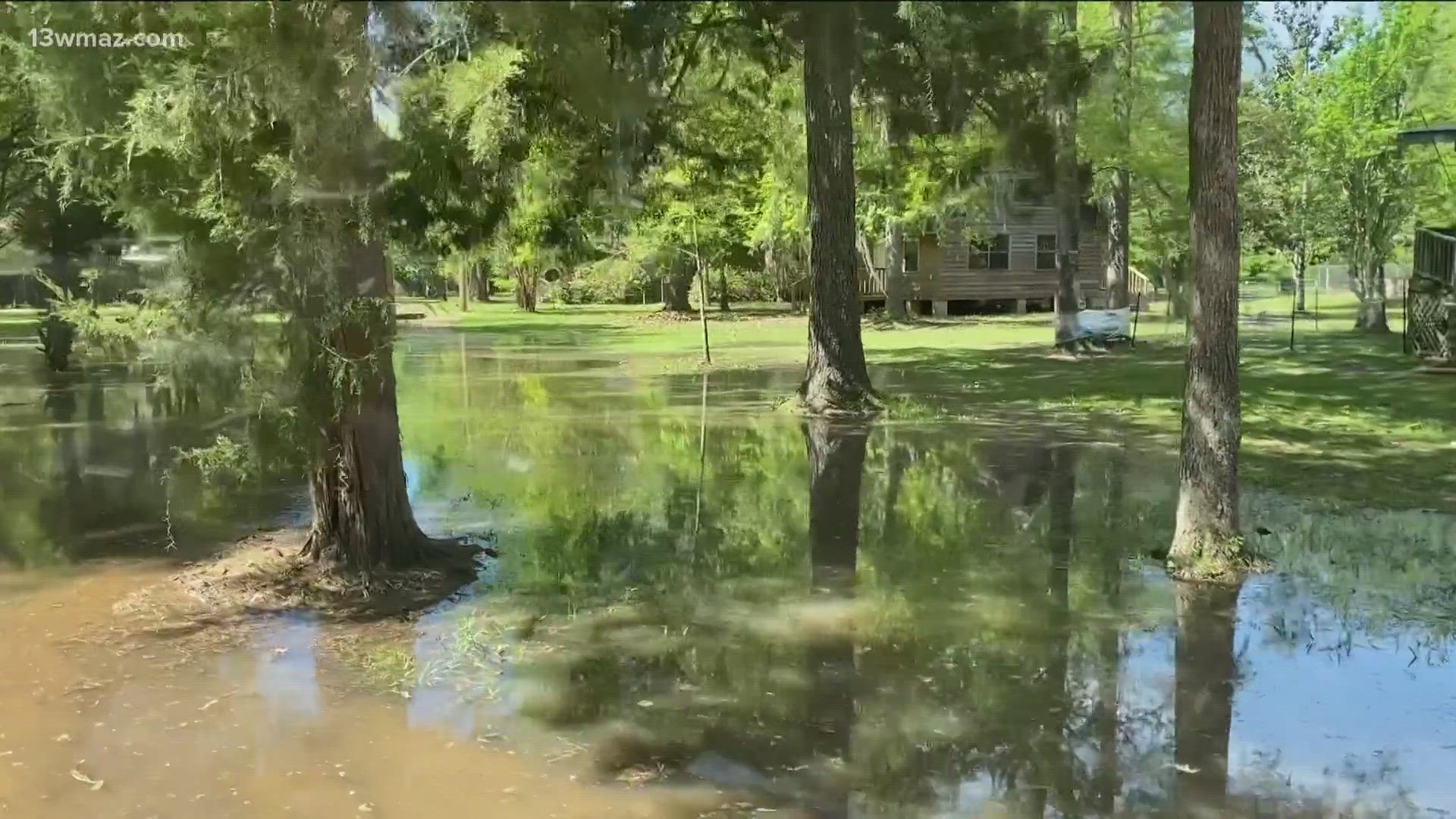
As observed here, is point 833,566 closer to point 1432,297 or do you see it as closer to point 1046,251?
point 1432,297

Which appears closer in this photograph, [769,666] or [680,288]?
[769,666]

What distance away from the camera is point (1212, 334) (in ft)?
23.3

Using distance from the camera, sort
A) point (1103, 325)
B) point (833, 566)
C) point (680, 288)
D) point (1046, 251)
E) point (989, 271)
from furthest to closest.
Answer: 1. point (680, 288)
2. point (1046, 251)
3. point (989, 271)
4. point (1103, 325)
5. point (833, 566)

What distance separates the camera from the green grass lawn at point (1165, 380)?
1055 cm

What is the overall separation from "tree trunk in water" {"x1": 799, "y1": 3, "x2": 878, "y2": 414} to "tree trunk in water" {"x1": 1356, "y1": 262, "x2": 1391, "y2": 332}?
1644cm

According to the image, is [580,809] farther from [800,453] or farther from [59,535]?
[800,453]

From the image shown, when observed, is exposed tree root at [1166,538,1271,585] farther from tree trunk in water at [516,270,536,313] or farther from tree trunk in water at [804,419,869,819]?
tree trunk in water at [516,270,536,313]

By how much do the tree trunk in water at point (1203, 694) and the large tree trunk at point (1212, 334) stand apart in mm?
397

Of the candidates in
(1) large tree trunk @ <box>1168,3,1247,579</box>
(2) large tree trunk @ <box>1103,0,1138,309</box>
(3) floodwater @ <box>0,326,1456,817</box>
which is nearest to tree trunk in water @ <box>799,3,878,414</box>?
(3) floodwater @ <box>0,326,1456,817</box>

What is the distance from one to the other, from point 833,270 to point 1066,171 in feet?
9.84

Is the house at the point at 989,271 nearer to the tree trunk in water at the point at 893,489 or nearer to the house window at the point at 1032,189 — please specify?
the house window at the point at 1032,189

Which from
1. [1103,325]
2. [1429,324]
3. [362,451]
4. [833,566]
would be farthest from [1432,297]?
[362,451]

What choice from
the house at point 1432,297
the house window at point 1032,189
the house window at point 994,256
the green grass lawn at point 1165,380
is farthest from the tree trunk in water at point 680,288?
the house window at point 1032,189

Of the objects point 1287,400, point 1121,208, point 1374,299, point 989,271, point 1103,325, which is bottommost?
point 1287,400
